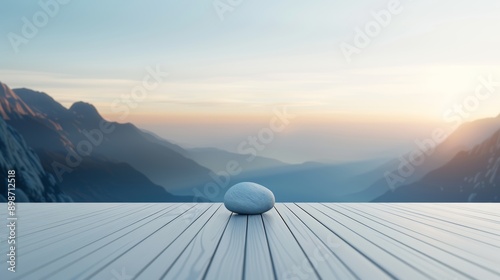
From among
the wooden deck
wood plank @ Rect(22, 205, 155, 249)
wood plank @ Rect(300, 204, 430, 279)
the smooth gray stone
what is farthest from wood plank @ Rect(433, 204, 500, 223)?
wood plank @ Rect(22, 205, 155, 249)

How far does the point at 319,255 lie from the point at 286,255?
0.15 meters

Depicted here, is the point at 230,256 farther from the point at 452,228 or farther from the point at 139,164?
the point at 139,164

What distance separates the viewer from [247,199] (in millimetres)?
3934

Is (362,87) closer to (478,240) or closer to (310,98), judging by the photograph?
(310,98)

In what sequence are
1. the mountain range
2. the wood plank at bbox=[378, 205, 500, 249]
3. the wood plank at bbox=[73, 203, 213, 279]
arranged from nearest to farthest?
the wood plank at bbox=[73, 203, 213, 279] → the wood plank at bbox=[378, 205, 500, 249] → the mountain range

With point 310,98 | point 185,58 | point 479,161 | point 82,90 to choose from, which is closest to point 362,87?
point 310,98

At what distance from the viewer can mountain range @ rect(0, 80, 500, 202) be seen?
947 cm

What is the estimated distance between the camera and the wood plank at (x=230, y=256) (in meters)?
2.01

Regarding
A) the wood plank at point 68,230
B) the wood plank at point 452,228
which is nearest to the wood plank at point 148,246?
the wood plank at point 68,230

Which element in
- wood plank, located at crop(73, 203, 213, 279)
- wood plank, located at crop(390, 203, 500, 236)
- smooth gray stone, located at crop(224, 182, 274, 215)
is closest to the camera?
wood plank, located at crop(73, 203, 213, 279)

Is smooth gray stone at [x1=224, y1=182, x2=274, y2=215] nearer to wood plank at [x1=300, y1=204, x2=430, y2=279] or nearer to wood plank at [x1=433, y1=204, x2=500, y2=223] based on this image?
wood plank at [x1=300, y1=204, x2=430, y2=279]

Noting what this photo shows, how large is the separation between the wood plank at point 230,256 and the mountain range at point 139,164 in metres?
4.37

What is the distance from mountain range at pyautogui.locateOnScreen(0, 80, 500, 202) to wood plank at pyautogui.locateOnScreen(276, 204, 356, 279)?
168 inches

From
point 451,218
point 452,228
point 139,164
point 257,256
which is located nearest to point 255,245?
point 257,256
